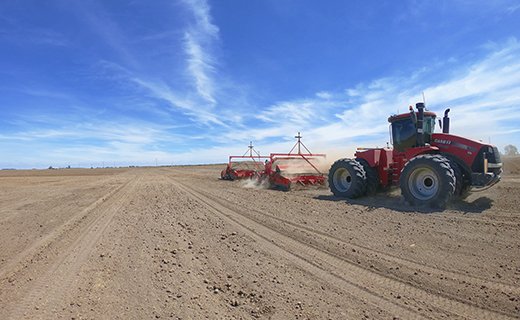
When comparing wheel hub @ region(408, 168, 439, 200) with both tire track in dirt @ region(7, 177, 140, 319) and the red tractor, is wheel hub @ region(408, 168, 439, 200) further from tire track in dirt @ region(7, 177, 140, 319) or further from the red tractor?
tire track in dirt @ region(7, 177, 140, 319)

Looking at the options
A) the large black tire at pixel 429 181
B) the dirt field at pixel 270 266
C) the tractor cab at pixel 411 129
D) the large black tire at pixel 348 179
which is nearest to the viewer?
the dirt field at pixel 270 266

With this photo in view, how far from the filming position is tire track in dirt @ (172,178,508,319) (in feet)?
8.31

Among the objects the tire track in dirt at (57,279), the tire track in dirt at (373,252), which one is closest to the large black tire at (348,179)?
the tire track in dirt at (373,252)

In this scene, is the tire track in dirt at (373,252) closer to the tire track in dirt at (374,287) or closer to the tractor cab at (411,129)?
the tire track in dirt at (374,287)

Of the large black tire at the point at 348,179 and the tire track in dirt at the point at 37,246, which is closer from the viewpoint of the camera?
the tire track in dirt at the point at 37,246

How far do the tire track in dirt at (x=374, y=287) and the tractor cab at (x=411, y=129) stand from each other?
5460 mm

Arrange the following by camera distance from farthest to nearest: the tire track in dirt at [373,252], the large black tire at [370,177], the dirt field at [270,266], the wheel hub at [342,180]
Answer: the wheel hub at [342,180], the large black tire at [370,177], the tire track in dirt at [373,252], the dirt field at [270,266]

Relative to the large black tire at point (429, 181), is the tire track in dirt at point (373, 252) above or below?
below

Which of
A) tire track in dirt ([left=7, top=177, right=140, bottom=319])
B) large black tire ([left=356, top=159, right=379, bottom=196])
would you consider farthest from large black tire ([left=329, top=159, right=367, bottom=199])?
tire track in dirt ([left=7, top=177, right=140, bottom=319])

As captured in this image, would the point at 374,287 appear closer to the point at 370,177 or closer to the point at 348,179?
the point at 370,177

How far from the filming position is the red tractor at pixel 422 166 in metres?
6.61

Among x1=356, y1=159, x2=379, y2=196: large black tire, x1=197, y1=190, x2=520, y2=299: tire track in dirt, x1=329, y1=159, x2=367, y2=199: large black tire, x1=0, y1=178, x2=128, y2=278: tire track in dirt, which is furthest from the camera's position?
x1=356, y1=159, x2=379, y2=196: large black tire

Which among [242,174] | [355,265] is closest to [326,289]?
[355,265]

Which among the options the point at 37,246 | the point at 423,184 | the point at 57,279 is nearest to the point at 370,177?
the point at 423,184
